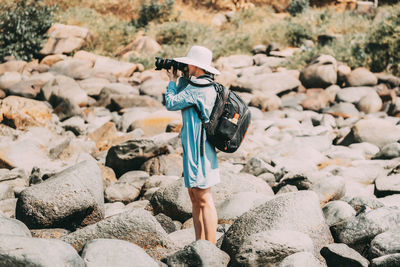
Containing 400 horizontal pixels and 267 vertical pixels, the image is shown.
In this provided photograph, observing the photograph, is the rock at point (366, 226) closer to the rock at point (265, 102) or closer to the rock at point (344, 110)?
the rock at point (344, 110)

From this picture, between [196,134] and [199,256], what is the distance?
0.93 m

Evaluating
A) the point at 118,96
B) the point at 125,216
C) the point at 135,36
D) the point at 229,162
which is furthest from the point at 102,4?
the point at 125,216

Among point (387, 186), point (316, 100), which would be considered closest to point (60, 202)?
point (387, 186)

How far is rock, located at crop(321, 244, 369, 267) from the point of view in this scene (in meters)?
3.60

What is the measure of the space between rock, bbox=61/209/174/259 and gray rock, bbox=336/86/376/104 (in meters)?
10.8

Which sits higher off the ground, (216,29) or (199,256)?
(199,256)

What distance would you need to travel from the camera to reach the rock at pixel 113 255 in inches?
133

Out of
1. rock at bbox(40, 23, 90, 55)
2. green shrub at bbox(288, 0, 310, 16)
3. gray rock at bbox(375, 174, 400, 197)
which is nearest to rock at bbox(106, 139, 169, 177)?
gray rock at bbox(375, 174, 400, 197)

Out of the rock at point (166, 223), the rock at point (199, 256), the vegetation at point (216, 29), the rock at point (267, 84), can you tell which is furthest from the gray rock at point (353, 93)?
the rock at point (199, 256)

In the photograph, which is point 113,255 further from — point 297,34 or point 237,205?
point 297,34

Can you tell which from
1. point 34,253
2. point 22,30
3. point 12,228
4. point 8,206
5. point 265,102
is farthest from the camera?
point 22,30

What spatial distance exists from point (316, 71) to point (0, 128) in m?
9.36

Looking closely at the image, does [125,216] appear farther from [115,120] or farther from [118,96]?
[118,96]

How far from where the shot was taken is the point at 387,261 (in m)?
3.36
